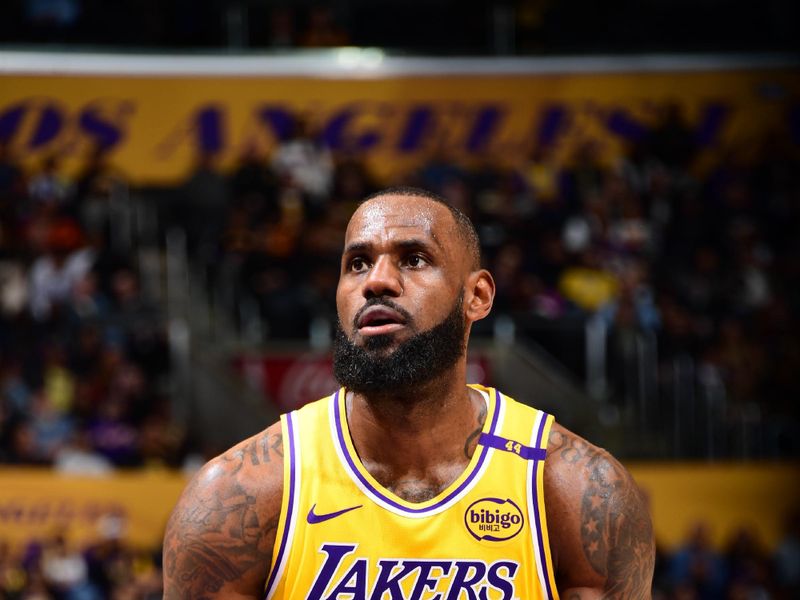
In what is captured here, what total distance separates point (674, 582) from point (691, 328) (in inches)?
107

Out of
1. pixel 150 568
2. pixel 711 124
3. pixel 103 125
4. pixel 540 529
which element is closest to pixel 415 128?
pixel 711 124

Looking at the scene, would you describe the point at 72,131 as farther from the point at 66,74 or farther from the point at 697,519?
the point at 697,519

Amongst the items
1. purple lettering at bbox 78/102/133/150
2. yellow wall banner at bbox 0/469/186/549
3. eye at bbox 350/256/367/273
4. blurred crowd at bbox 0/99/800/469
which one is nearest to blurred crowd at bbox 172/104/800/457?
blurred crowd at bbox 0/99/800/469

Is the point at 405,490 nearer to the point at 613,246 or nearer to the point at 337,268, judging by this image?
the point at 337,268

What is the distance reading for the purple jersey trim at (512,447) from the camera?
3.40 meters

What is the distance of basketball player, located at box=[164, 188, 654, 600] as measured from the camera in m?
3.23

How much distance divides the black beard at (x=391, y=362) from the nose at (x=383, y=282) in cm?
4

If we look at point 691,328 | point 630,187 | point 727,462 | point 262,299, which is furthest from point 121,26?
point 727,462

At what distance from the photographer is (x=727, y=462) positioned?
11664 millimetres

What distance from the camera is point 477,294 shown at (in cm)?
357

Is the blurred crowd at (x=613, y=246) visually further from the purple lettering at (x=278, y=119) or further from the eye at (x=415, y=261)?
the eye at (x=415, y=261)

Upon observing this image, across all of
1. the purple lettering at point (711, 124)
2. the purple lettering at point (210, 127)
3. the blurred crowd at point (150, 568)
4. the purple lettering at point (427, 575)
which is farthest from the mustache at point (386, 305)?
the purple lettering at point (711, 124)

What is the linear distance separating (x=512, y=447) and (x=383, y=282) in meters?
0.61

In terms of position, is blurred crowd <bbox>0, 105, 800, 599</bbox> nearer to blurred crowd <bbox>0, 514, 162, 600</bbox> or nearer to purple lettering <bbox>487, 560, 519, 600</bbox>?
blurred crowd <bbox>0, 514, 162, 600</bbox>
